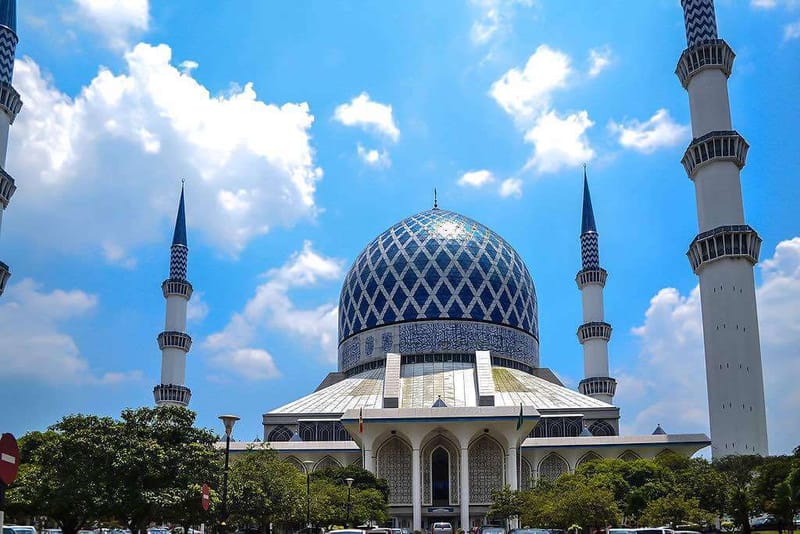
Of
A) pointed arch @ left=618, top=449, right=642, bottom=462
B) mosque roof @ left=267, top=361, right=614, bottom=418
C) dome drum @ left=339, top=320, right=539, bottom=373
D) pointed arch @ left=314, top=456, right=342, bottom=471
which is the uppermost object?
dome drum @ left=339, top=320, right=539, bottom=373

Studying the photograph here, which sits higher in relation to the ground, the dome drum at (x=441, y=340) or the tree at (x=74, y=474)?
the dome drum at (x=441, y=340)

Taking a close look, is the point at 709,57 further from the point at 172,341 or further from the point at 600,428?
the point at 172,341

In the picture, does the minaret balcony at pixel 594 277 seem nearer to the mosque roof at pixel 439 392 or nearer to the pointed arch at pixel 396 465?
the mosque roof at pixel 439 392

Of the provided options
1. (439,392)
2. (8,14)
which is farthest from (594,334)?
(8,14)

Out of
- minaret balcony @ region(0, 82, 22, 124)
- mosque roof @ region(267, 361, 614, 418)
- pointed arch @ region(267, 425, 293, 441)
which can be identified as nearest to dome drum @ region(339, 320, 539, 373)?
mosque roof @ region(267, 361, 614, 418)

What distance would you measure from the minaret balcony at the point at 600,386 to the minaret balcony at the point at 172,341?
1027 inches

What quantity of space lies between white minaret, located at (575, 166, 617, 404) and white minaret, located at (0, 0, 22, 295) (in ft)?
115

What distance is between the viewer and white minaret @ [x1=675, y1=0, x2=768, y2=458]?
110 feet

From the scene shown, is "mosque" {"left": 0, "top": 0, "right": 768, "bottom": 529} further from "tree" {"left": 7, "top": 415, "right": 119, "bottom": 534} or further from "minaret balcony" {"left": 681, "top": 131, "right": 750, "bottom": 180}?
"tree" {"left": 7, "top": 415, "right": 119, "bottom": 534}

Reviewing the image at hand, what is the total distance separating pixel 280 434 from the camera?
4650cm

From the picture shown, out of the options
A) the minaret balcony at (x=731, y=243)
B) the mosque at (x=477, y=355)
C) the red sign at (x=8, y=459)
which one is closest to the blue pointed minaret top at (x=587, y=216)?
the mosque at (x=477, y=355)

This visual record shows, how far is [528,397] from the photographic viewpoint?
4525 centimetres

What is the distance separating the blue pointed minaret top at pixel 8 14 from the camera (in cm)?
3681

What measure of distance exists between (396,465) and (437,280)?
1413 centimetres
